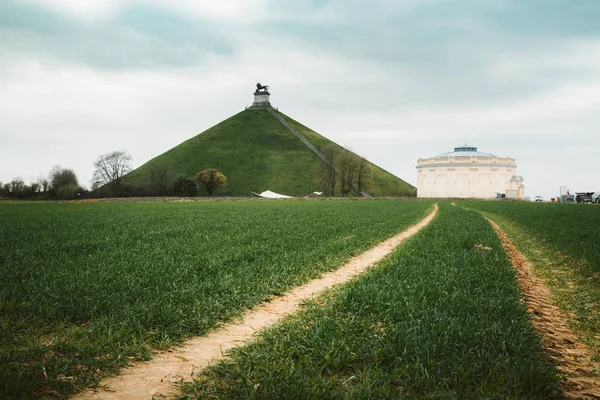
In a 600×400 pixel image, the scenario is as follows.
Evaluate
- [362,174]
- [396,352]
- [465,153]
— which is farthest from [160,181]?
[396,352]

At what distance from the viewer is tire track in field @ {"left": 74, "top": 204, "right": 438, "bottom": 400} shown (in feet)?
14.8

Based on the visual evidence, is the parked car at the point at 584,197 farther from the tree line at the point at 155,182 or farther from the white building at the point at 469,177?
the tree line at the point at 155,182

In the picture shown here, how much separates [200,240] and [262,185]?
10905cm

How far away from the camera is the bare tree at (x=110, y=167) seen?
116500 mm

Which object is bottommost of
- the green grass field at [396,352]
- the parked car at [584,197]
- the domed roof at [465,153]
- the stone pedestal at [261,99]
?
the green grass field at [396,352]

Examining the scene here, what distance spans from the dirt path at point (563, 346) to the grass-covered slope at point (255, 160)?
368ft

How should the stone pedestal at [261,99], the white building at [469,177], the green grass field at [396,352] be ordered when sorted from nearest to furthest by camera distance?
the green grass field at [396,352]
the white building at [469,177]
the stone pedestal at [261,99]

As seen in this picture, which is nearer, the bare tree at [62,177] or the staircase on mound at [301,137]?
the bare tree at [62,177]

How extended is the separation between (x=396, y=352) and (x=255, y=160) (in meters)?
135

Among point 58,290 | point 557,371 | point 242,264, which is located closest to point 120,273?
point 58,290

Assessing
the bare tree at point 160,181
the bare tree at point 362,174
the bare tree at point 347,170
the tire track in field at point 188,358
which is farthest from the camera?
the bare tree at point 362,174

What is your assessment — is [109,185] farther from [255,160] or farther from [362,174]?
[362,174]

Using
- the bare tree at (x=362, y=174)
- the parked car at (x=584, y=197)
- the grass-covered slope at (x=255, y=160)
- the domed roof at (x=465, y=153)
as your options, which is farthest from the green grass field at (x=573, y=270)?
the domed roof at (x=465, y=153)

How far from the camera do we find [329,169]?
125m
